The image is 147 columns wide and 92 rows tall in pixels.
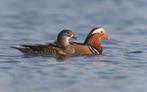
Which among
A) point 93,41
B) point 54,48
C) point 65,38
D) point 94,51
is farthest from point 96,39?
point 54,48

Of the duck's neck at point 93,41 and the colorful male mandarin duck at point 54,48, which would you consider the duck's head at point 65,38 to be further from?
the duck's neck at point 93,41

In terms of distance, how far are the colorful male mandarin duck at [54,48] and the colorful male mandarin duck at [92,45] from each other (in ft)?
0.55

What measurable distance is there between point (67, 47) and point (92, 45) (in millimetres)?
908

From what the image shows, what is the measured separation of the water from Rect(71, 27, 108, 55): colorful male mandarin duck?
0.24 m

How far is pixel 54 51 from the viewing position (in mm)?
18328

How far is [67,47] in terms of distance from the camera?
1861 centimetres

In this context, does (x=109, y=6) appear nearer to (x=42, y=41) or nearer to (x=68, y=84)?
(x=42, y=41)

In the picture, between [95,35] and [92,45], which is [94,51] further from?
[95,35]

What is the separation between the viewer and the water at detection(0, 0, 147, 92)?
1491cm

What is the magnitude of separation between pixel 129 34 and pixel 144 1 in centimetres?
568

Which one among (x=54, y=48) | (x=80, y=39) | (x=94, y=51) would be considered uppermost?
(x=80, y=39)

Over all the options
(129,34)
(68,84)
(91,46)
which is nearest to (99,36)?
(91,46)

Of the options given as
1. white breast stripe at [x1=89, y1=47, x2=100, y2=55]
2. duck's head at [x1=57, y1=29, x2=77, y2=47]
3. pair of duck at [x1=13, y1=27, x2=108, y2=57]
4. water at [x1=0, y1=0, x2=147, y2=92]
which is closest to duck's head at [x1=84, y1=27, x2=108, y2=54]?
pair of duck at [x1=13, y1=27, x2=108, y2=57]

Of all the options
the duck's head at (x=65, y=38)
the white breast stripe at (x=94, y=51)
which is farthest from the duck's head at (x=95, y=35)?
the duck's head at (x=65, y=38)
